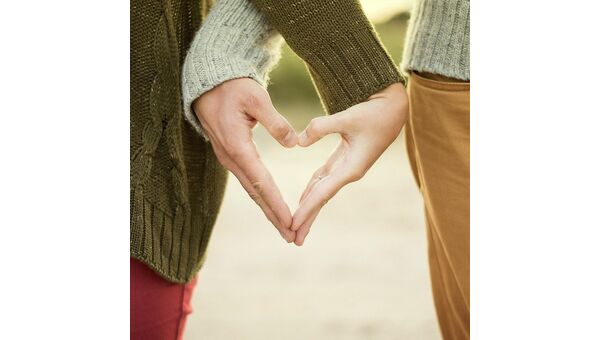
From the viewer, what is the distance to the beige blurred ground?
3.25 metres

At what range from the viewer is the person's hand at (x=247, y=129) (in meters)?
1.08

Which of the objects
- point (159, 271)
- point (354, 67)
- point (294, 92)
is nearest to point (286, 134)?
point (354, 67)

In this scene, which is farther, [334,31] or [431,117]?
[431,117]

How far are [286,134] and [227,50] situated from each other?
152 mm

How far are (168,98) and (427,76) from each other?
0.44 meters

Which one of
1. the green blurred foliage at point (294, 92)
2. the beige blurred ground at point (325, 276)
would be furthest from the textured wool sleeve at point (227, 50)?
the green blurred foliage at point (294, 92)

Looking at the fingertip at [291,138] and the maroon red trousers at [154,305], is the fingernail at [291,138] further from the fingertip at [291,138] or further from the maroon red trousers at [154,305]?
the maroon red trousers at [154,305]

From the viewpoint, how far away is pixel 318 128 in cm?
108

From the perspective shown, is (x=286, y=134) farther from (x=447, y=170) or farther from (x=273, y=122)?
(x=447, y=170)

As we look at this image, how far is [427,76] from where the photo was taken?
51.4 inches

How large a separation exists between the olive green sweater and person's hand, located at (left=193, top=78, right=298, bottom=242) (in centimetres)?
9

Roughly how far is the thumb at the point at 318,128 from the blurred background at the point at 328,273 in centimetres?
147

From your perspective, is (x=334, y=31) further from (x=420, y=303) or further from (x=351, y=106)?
(x=420, y=303)
